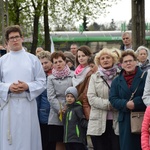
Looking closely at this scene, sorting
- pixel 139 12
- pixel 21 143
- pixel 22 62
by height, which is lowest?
pixel 21 143

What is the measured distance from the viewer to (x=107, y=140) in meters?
8.05

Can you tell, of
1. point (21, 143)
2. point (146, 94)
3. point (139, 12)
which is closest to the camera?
point (146, 94)

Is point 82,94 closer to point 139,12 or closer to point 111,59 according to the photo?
point 111,59

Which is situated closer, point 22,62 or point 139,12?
point 22,62

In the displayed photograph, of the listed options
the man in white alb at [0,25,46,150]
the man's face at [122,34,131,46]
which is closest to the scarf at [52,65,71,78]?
the man in white alb at [0,25,46,150]

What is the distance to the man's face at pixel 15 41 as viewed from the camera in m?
7.84

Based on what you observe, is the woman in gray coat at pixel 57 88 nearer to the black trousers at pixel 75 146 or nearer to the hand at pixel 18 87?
the black trousers at pixel 75 146

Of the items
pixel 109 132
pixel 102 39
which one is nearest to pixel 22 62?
pixel 109 132

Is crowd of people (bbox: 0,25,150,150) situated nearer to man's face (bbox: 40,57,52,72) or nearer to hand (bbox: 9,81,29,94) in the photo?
hand (bbox: 9,81,29,94)

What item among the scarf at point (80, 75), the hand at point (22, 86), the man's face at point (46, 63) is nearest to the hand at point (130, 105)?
the scarf at point (80, 75)

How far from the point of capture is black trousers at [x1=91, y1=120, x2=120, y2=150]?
7.89m

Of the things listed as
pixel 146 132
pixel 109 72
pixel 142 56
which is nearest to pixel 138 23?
pixel 142 56

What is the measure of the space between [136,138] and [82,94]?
1.32m

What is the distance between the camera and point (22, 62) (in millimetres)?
7930
